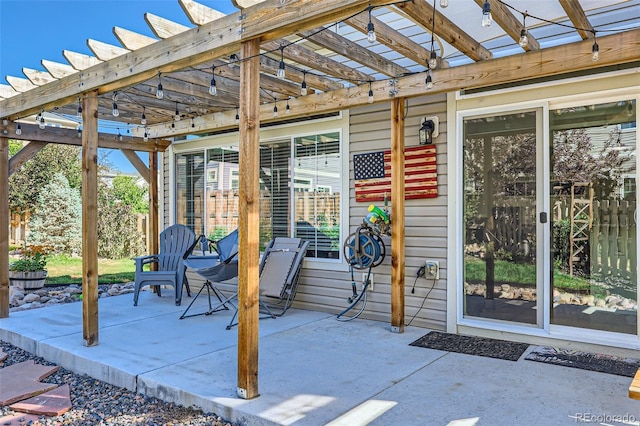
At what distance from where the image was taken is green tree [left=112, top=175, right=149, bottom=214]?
41.1ft

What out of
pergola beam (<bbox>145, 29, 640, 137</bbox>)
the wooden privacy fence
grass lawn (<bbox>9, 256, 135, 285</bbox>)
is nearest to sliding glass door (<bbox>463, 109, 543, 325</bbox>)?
the wooden privacy fence

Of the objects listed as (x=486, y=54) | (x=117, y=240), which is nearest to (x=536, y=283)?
(x=486, y=54)

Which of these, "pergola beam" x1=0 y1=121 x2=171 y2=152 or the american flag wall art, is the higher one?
"pergola beam" x1=0 y1=121 x2=171 y2=152

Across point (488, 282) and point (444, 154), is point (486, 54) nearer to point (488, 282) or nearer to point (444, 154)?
point (444, 154)

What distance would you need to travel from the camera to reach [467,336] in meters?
4.16

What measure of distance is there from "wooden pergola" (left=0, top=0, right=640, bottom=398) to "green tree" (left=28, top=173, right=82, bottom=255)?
610 cm

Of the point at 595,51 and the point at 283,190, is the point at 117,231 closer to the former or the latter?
the point at 283,190

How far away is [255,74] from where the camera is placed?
2.77 meters

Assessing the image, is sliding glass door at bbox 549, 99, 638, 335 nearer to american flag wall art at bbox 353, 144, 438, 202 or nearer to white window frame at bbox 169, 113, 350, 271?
american flag wall art at bbox 353, 144, 438, 202

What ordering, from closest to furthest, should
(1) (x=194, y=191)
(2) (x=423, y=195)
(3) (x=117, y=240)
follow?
(2) (x=423, y=195) → (1) (x=194, y=191) → (3) (x=117, y=240)

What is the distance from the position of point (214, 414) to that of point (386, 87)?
2972 millimetres

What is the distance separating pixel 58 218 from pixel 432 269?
988 centimetres

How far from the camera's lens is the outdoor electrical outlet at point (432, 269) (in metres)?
4.37

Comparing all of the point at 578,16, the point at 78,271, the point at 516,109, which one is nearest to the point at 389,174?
the point at 516,109
